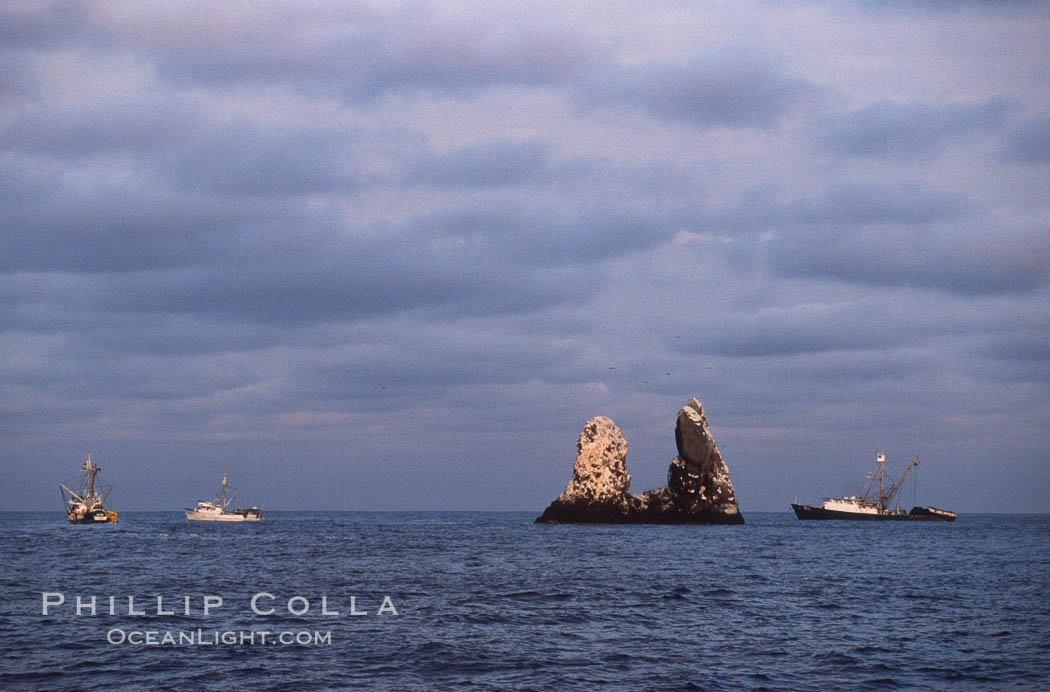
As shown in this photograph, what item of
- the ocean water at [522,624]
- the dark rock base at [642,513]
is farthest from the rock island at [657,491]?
the ocean water at [522,624]

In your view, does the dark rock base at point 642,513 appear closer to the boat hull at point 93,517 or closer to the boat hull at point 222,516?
the boat hull at point 222,516

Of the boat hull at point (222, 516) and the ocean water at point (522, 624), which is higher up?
the ocean water at point (522, 624)

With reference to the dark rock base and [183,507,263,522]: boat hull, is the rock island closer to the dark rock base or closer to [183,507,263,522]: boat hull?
the dark rock base

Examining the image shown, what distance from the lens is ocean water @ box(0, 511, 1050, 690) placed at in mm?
28594

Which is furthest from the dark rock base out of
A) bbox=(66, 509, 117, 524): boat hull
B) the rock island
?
bbox=(66, 509, 117, 524): boat hull

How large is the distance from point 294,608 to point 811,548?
2710 inches

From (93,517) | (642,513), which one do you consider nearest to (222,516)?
(93,517)

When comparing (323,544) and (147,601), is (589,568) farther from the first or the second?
(323,544)

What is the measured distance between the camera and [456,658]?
31.1 meters

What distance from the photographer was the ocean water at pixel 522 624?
28594mm

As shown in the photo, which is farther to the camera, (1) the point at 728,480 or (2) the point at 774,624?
(1) the point at 728,480

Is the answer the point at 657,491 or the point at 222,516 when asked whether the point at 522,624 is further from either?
the point at 222,516

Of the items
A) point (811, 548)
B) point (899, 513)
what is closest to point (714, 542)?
point (811, 548)

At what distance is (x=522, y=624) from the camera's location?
3875cm
